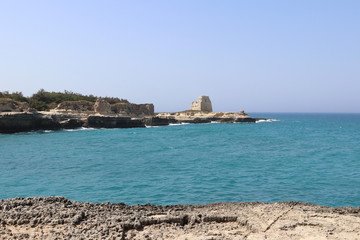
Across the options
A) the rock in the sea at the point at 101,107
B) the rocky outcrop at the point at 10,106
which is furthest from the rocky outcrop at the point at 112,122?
the rocky outcrop at the point at 10,106

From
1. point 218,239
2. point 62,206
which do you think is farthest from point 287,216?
point 62,206

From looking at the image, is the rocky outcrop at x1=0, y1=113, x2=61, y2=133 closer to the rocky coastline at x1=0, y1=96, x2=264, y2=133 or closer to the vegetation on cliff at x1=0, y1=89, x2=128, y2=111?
the rocky coastline at x1=0, y1=96, x2=264, y2=133

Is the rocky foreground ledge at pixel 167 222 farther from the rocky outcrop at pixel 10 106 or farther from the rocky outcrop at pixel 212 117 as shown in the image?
the rocky outcrop at pixel 212 117

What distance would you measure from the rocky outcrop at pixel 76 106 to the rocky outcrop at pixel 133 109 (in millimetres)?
6524

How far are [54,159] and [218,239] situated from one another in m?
23.5

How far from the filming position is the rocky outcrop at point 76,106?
8543 cm

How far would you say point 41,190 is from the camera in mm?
18078

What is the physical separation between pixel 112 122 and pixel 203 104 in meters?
61.0

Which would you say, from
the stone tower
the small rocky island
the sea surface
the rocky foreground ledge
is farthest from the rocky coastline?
the rocky foreground ledge

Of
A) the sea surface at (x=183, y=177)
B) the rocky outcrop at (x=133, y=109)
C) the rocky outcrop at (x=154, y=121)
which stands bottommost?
the sea surface at (x=183, y=177)

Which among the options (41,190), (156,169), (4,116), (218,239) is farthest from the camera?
(4,116)

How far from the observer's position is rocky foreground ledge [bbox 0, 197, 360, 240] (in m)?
9.94

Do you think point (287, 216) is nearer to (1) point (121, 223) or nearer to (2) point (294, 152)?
(1) point (121, 223)

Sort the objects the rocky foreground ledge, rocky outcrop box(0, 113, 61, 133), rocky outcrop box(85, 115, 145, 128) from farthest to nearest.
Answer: rocky outcrop box(85, 115, 145, 128)
rocky outcrop box(0, 113, 61, 133)
the rocky foreground ledge
